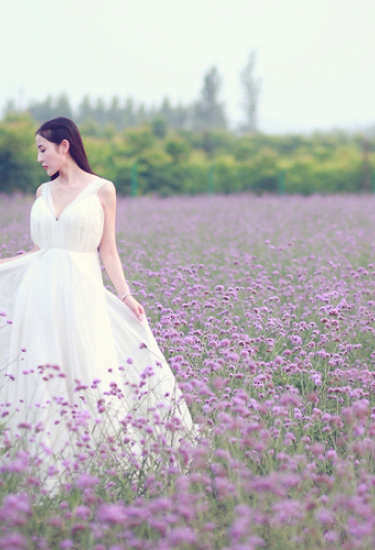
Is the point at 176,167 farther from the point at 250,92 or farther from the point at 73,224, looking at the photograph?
the point at 250,92

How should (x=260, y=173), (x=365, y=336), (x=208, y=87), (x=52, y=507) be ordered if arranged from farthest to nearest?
(x=208, y=87)
(x=260, y=173)
(x=365, y=336)
(x=52, y=507)

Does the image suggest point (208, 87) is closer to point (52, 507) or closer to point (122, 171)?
point (122, 171)

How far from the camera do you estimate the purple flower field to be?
1600 millimetres

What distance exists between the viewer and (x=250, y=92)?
59.4m

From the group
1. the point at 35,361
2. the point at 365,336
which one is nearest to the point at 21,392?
the point at 35,361

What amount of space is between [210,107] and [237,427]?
2370 inches

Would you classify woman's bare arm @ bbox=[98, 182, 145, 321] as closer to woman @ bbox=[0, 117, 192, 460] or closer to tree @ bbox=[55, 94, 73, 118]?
woman @ bbox=[0, 117, 192, 460]

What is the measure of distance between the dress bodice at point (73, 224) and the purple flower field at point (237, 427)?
54cm

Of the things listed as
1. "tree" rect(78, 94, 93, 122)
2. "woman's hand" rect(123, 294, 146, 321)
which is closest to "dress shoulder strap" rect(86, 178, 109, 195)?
"woman's hand" rect(123, 294, 146, 321)

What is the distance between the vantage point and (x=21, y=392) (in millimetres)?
2588

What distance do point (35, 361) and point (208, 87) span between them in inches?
2336

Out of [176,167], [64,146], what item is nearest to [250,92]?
[176,167]

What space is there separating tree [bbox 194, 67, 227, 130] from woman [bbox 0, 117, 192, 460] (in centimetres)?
5613

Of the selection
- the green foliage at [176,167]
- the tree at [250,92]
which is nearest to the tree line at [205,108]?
the tree at [250,92]
